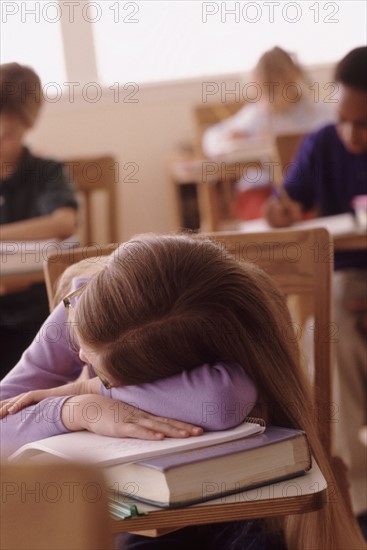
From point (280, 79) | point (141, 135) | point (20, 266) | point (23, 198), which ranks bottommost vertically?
point (20, 266)

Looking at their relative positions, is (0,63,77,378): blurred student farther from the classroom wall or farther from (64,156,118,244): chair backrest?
the classroom wall

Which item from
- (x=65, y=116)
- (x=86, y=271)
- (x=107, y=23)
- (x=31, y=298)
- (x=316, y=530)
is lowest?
(x=316, y=530)

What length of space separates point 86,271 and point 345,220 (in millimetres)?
1051

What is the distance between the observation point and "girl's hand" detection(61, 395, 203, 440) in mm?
854

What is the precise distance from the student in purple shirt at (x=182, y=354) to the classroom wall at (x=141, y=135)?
3.96 metres

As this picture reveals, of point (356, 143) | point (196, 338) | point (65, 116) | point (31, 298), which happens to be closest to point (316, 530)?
point (196, 338)

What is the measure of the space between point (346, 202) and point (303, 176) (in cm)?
14

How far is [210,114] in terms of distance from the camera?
452 cm

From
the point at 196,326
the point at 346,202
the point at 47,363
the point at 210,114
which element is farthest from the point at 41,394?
the point at 210,114

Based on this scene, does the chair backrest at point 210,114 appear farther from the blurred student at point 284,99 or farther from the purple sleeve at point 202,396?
the purple sleeve at point 202,396

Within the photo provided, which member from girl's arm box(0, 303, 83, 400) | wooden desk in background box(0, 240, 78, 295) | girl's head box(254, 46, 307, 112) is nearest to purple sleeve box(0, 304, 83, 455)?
girl's arm box(0, 303, 83, 400)

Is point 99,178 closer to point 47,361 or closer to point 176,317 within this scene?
point 47,361

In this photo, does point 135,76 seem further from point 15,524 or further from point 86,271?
point 15,524

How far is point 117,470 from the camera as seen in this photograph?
78 centimetres
